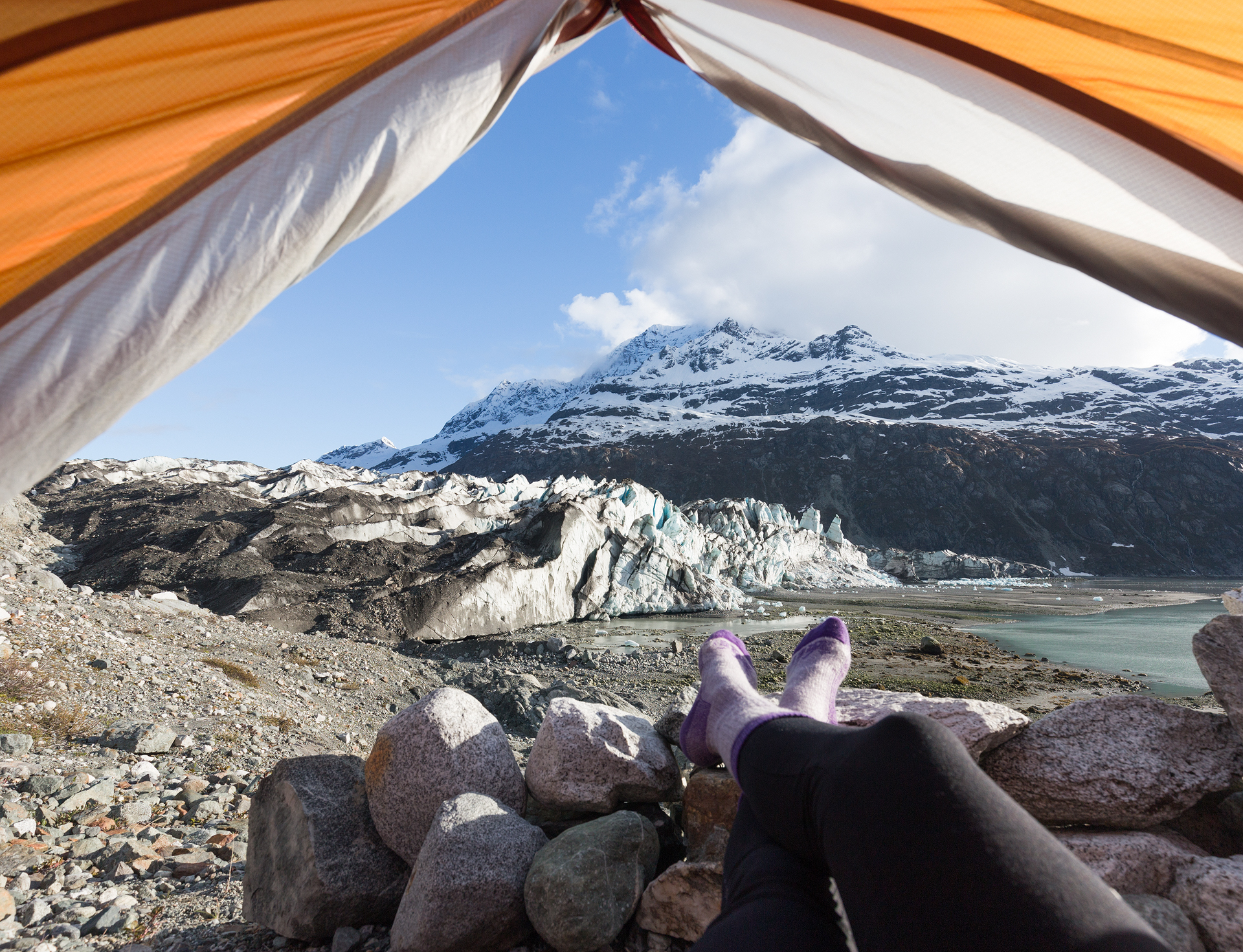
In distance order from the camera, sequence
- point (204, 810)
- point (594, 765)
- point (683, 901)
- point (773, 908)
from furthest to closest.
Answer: point (204, 810), point (594, 765), point (683, 901), point (773, 908)

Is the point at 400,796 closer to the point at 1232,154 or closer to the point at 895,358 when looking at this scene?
the point at 1232,154

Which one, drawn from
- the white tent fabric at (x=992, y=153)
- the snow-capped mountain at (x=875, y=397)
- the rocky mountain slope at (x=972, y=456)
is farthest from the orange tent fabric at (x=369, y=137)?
the snow-capped mountain at (x=875, y=397)

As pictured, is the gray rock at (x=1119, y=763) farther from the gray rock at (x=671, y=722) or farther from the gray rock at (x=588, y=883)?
the gray rock at (x=588, y=883)

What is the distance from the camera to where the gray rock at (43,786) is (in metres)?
3.08

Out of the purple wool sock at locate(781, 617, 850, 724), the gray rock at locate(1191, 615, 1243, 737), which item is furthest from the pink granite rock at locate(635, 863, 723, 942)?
the gray rock at locate(1191, 615, 1243, 737)

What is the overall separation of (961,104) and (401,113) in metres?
1.87

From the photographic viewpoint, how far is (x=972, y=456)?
75.1 m

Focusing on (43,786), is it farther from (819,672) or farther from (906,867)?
(906,867)

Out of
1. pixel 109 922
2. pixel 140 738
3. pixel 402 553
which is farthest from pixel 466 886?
pixel 402 553

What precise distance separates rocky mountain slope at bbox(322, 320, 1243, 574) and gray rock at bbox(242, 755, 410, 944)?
2873 inches

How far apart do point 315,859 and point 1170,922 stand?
2.85m

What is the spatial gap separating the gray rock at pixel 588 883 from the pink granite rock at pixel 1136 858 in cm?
147

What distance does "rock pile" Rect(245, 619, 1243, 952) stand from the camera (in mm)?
1918

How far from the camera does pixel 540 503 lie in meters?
24.6
